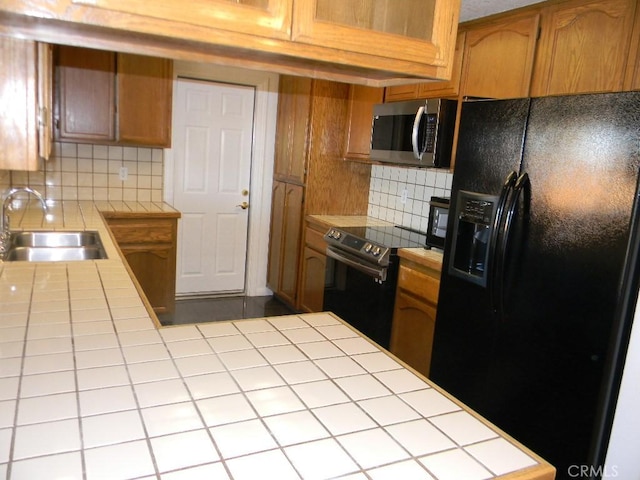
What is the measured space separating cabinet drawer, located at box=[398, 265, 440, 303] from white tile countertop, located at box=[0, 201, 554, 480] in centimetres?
139

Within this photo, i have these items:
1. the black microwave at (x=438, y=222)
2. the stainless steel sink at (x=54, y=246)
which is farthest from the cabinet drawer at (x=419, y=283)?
the stainless steel sink at (x=54, y=246)

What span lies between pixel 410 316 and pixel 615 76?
5.18 ft

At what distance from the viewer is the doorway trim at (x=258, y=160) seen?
4328 mm

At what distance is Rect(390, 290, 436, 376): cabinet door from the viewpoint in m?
2.79

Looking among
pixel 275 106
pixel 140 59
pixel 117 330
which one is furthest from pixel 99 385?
pixel 275 106

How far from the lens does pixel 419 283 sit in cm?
285

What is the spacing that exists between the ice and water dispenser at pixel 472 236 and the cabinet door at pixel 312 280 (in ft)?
4.86

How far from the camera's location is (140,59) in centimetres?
359

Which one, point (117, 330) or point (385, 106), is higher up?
point (385, 106)

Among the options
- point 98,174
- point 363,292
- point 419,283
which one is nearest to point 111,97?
point 98,174

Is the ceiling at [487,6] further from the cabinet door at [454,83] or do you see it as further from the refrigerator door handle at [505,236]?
the refrigerator door handle at [505,236]

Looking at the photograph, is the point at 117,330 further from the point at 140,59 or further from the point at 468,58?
the point at 140,59

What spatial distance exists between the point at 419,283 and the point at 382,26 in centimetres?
199

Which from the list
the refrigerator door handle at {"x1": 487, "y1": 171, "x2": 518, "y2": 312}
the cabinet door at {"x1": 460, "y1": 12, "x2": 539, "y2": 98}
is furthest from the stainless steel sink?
the cabinet door at {"x1": 460, "y1": 12, "x2": 539, "y2": 98}
